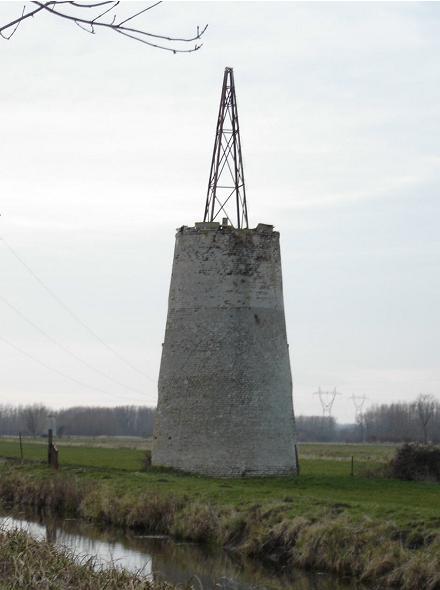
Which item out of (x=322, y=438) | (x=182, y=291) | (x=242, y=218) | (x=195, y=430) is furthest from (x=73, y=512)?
(x=322, y=438)

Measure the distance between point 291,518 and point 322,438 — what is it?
148944 mm

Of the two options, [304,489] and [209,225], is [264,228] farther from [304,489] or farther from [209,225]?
[304,489]

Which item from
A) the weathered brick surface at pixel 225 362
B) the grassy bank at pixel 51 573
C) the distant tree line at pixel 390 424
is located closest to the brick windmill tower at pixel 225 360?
the weathered brick surface at pixel 225 362

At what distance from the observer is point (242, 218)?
31.3m

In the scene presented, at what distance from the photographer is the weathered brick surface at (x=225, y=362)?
2936 cm

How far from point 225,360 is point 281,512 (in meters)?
8.53

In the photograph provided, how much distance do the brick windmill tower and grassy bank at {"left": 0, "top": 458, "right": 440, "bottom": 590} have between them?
0.95m

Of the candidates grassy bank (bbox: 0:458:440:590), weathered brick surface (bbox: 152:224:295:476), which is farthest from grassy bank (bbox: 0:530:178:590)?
weathered brick surface (bbox: 152:224:295:476)

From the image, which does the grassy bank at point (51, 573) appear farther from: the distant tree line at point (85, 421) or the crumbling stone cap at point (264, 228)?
the distant tree line at point (85, 421)

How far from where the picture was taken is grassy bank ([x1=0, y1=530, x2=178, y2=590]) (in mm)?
13094

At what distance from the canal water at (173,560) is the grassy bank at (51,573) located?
3.42ft

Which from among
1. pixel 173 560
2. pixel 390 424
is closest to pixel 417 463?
pixel 173 560

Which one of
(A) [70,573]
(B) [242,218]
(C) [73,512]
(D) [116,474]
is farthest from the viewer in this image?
(B) [242,218]

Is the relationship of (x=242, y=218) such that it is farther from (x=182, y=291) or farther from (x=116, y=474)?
(x=116, y=474)
